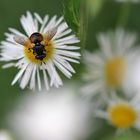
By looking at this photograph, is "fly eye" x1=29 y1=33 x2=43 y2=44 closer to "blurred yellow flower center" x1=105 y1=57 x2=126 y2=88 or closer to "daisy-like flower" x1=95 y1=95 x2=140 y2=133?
"daisy-like flower" x1=95 y1=95 x2=140 y2=133

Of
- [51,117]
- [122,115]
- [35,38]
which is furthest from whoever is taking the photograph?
[51,117]

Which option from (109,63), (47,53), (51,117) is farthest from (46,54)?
(51,117)

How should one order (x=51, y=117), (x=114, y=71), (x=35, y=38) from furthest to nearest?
(x=51, y=117) < (x=114, y=71) < (x=35, y=38)

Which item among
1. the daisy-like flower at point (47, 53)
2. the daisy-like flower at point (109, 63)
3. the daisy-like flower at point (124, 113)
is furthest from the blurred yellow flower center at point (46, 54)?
the daisy-like flower at point (109, 63)

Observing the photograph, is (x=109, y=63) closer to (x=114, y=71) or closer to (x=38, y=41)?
(x=114, y=71)

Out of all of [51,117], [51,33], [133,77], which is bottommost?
[51,117]

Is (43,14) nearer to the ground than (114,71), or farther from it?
farther from it

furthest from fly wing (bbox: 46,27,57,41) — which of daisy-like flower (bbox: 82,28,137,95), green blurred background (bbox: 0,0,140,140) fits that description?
green blurred background (bbox: 0,0,140,140)
